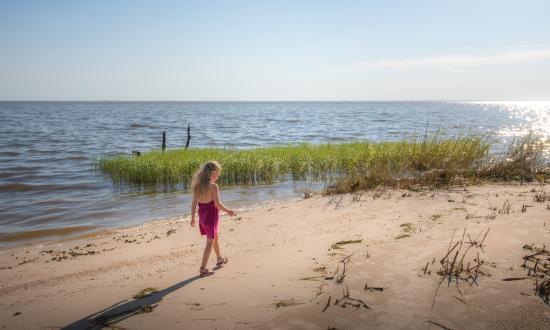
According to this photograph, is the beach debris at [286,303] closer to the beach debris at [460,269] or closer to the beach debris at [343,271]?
the beach debris at [343,271]

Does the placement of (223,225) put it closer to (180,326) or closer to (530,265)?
(180,326)

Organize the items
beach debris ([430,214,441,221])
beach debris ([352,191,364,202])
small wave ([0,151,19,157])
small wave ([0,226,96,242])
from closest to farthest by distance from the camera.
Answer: beach debris ([430,214,441,221])
small wave ([0,226,96,242])
beach debris ([352,191,364,202])
small wave ([0,151,19,157])

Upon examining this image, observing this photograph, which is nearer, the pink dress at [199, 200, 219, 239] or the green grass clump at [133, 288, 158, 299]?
the green grass clump at [133, 288, 158, 299]

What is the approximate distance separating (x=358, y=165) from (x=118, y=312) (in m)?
12.3

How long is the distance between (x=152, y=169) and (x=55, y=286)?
9945 mm

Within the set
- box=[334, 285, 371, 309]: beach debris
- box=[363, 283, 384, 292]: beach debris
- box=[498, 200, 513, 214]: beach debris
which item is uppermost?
box=[498, 200, 513, 214]: beach debris

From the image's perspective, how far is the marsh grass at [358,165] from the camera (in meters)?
11.2

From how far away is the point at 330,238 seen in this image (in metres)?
6.77

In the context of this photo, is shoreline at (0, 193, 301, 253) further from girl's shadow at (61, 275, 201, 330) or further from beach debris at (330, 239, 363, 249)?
beach debris at (330, 239, 363, 249)

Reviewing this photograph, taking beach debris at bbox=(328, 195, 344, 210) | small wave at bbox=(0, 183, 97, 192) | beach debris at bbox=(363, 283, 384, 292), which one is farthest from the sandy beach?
small wave at bbox=(0, 183, 97, 192)

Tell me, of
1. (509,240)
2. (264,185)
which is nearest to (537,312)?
(509,240)

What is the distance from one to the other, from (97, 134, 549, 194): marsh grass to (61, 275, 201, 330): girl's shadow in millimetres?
6921

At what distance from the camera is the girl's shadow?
162 inches

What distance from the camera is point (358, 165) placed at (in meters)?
15.4
